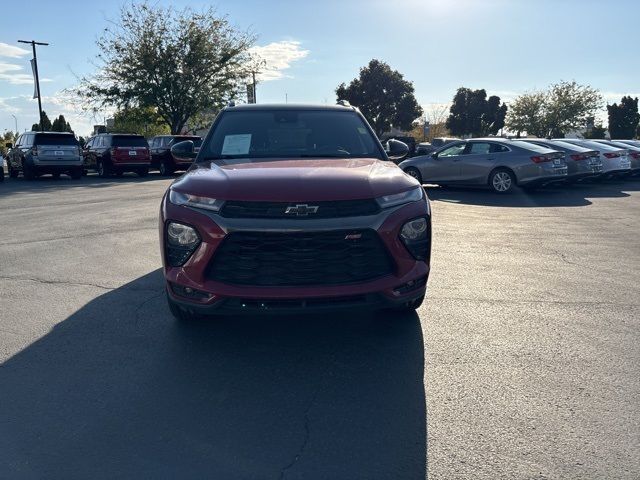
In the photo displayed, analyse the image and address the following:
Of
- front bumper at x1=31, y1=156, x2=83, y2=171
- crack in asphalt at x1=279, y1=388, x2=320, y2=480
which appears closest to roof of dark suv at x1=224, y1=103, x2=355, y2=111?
crack in asphalt at x1=279, y1=388, x2=320, y2=480

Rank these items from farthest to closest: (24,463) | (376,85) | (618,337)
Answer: (376,85), (618,337), (24,463)

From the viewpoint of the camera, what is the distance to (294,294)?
145 inches

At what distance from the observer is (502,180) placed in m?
15.1

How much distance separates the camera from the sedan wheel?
14969 mm

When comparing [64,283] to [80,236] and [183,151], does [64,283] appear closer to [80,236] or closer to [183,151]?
[183,151]

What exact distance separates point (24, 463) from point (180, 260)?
158cm

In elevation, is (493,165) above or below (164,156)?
above

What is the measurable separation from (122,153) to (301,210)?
22.1m

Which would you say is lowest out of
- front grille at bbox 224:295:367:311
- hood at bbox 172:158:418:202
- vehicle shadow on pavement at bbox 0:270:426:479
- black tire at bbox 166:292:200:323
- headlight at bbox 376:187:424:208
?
vehicle shadow on pavement at bbox 0:270:426:479

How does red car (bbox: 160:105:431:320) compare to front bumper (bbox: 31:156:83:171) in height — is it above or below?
above

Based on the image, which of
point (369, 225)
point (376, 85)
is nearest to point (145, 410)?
point (369, 225)

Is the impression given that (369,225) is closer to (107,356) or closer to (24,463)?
(107,356)

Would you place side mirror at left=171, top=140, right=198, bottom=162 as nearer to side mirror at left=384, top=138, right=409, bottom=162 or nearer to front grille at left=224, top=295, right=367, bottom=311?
side mirror at left=384, top=138, right=409, bottom=162

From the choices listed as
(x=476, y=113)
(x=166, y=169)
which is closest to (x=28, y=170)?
(x=166, y=169)
